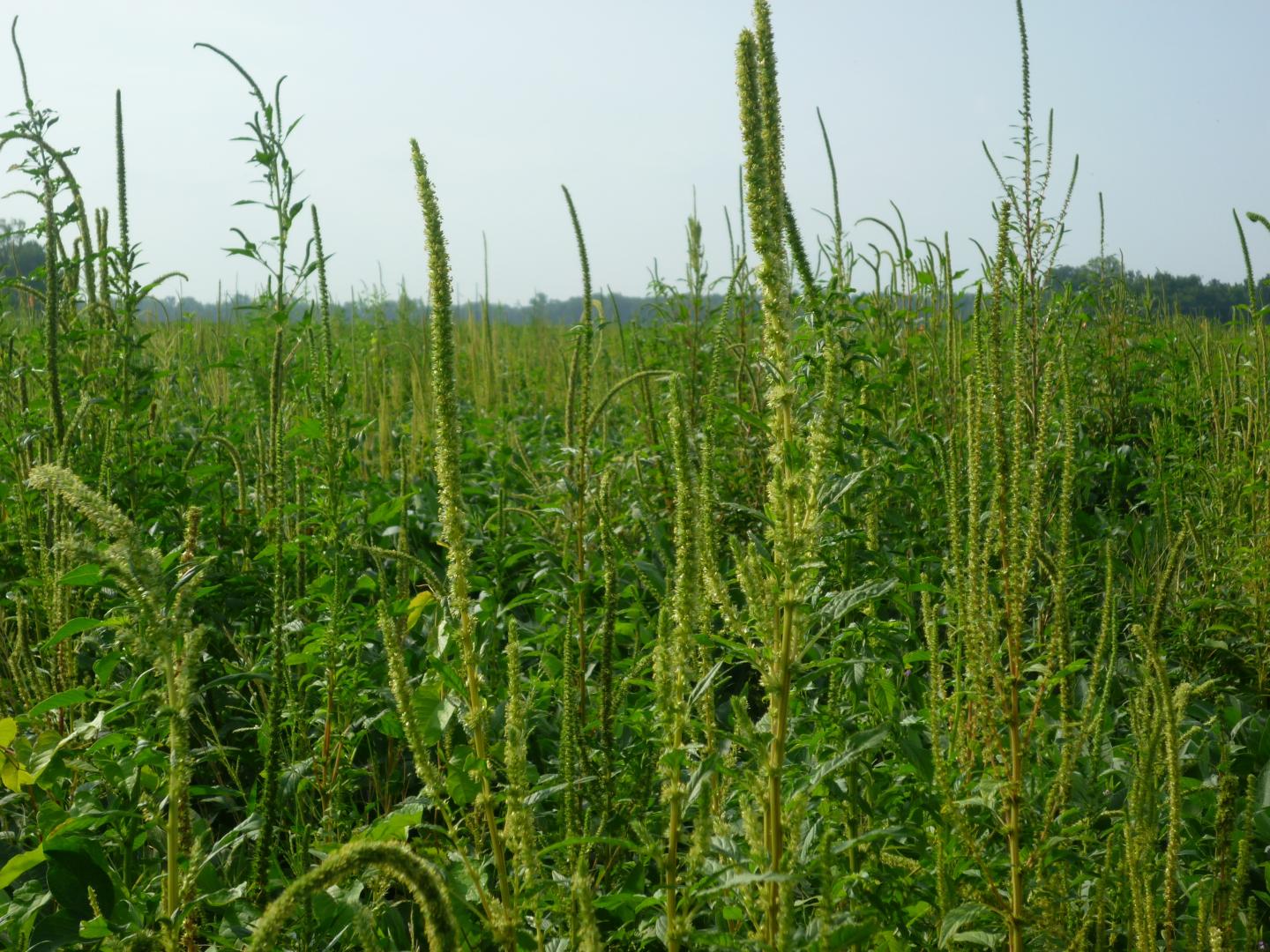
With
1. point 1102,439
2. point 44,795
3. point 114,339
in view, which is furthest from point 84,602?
point 1102,439

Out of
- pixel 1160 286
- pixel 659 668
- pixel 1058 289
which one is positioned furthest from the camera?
pixel 1160 286

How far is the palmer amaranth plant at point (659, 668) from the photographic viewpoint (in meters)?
1.37

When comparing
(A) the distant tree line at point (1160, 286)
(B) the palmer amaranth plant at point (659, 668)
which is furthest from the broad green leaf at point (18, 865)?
(A) the distant tree line at point (1160, 286)

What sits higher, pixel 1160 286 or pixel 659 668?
pixel 1160 286

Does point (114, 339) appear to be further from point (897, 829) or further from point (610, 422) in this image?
point (610, 422)

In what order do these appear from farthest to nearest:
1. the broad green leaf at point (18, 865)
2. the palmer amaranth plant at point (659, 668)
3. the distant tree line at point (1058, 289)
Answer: the distant tree line at point (1058, 289)
the broad green leaf at point (18, 865)
the palmer amaranth plant at point (659, 668)

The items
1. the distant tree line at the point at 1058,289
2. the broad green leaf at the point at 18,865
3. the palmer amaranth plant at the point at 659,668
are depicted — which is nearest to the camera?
the palmer amaranth plant at the point at 659,668

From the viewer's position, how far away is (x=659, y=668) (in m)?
1.56

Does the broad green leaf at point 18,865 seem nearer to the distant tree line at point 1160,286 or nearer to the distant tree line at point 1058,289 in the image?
the distant tree line at point 1058,289

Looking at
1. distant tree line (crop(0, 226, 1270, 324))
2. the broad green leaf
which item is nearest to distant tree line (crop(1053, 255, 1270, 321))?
distant tree line (crop(0, 226, 1270, 324))

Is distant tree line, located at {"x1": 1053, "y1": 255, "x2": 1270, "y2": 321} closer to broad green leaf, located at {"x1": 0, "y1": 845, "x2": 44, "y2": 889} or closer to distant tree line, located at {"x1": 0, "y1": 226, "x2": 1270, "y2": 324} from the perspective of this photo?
distant tree line, located at {"x1": 0, "y1": 226, "x2": 1270, "y2": 324}

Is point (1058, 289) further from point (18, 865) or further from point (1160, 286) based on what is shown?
point (18, 865)

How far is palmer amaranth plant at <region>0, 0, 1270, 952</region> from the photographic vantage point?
4.49 ft

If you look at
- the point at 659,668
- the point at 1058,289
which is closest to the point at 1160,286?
the point at 1058,289
